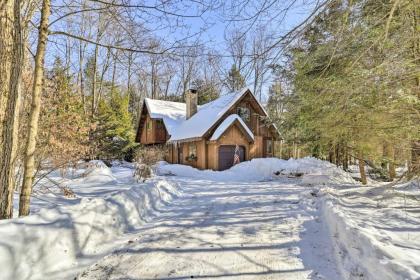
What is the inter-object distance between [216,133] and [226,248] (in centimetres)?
1655

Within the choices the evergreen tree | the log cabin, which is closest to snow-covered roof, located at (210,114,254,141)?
the log cabin

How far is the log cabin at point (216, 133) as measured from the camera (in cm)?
2136

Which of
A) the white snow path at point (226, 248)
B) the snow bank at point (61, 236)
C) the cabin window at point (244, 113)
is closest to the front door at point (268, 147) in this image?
the cabin window at point (244, 113)

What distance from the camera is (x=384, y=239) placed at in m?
4.41

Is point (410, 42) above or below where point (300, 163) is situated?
above

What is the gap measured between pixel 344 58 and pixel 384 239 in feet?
12.7

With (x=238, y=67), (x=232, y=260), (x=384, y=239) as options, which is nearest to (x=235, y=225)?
(x=232, y=260)

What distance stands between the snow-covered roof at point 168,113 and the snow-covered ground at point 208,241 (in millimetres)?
20075

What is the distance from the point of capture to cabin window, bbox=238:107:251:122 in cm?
2374

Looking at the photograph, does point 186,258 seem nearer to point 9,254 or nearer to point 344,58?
point 9,254

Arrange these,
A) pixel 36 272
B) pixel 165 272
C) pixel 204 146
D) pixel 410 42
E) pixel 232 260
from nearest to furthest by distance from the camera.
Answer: pixel 36 272
pixel 165 272
pixel 232 260
pixel 410 42
pixel 204 146

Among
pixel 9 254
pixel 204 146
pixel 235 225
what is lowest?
pixel 235 225

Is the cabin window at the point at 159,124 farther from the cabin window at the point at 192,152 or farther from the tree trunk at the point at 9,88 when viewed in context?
the tree trunk at the point at 9,88

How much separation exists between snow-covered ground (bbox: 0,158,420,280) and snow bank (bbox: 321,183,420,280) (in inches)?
0.7
